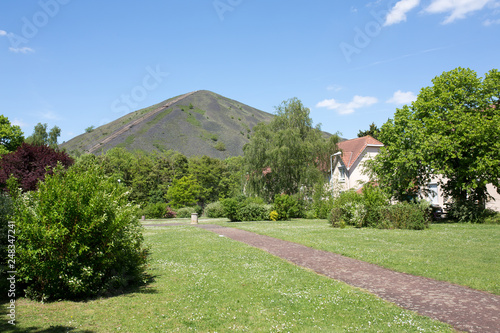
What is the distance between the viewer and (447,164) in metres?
24.6

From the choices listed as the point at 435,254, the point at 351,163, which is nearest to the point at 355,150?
the point at 351,163

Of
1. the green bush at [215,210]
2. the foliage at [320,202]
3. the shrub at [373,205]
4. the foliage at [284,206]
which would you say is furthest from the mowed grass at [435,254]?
the green bush at [215,210]

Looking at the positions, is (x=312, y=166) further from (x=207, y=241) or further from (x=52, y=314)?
(x=52, y=314)

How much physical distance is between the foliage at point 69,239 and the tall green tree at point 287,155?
3237 centimetres

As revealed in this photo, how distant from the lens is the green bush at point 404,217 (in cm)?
2019

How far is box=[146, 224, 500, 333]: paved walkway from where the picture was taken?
5.37 m

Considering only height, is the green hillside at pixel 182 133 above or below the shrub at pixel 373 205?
above

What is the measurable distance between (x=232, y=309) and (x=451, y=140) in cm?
2382

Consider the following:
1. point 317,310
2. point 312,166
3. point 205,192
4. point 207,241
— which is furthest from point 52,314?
point 205,192

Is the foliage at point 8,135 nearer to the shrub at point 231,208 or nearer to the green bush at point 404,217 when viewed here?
the shrub at point 231,208

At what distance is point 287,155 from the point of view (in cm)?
3922

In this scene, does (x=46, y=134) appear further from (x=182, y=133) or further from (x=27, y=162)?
(x=27, y=162)

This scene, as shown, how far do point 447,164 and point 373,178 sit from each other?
Result: 7.22 metres

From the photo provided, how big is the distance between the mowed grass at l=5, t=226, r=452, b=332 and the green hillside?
343ft
